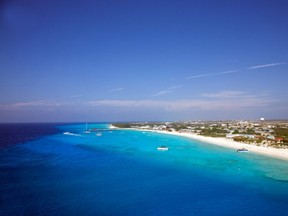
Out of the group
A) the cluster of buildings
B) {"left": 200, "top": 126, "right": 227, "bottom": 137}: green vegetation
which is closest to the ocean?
the cluster of buildings

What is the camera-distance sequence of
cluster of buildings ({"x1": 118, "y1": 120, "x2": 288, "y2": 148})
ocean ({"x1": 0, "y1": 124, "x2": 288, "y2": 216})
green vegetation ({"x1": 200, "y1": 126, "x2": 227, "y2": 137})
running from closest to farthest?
ocean ({"x1": 0, "y1": 124, "x2": 288, "y2": 216}) → cluster of buildings ({"x1": 118, "y1": 120, "x2": 288, "y2": 148}) → green vegetation ({"x1": 200, "y1": 126, "x2": 227, "y2": 137})

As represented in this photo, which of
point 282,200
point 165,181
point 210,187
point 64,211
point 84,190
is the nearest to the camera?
point 64,211

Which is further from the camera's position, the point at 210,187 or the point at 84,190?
the point at 210,187

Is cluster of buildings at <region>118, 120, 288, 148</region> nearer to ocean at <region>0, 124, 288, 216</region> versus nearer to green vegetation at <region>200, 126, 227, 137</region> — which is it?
green vegetation at <region>200, 126, 227, 137</region>

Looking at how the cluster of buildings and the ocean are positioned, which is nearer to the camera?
the ocean

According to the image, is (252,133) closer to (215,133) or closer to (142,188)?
(215,133)

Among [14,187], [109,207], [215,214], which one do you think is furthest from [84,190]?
[215,214]

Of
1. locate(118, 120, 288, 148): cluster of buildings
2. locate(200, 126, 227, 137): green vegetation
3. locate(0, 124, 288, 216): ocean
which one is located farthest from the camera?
locate(200, 126, 227, 137): green vegetation

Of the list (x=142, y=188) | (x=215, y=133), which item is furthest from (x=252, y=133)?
(x=142, y=188)

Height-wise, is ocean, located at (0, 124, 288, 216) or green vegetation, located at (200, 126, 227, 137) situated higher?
green vegetation, located at (200, 126, 227, 137)

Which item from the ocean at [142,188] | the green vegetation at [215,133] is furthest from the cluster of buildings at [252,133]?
the ocean at [142,188]

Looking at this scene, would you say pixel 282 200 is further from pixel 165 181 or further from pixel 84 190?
pixel 84 190
